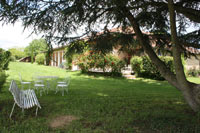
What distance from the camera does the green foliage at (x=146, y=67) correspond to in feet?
51.5

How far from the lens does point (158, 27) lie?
20.8 feet

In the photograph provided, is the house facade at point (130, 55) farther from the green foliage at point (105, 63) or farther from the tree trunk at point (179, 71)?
the tree trunk at point (179, 71)

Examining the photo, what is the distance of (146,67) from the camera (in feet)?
52.7

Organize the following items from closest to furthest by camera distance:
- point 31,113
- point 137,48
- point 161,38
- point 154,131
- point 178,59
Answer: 1. point 154,131
2. point 178,59
3. point 31,113
4. point 161,38
5. point 137,48

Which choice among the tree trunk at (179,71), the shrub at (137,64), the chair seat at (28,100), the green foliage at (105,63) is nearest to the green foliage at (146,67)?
the shrub at (137,64)

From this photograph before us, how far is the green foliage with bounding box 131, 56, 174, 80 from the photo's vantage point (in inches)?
619

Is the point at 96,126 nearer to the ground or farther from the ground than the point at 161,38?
nearer to the ground

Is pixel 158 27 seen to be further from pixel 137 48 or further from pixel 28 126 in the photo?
pixel 28 126

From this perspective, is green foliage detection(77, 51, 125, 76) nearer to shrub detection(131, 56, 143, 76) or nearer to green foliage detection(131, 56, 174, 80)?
shrub detection(131, 56, 143, 76)

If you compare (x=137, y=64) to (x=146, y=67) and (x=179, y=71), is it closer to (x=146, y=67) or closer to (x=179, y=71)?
(x=146, y=67)

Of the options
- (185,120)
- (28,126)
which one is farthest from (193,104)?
(28,126)

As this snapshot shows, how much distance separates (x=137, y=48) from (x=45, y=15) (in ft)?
12.9

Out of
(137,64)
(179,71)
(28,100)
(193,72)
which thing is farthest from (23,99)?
(193,72)

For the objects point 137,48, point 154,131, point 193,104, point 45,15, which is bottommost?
point 154,131
